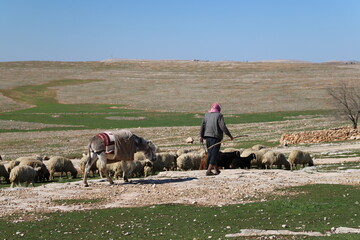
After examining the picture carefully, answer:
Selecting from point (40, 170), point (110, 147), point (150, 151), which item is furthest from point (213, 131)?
point (40, 170)

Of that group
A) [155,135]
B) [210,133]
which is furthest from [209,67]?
[210,133]

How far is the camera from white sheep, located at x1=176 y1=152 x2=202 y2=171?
2614 cm

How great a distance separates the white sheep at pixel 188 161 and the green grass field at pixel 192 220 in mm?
10354

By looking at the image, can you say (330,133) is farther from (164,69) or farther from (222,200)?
(164,69)

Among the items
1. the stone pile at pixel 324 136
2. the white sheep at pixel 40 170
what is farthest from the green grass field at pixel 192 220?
the stone pile at pixel 324 136

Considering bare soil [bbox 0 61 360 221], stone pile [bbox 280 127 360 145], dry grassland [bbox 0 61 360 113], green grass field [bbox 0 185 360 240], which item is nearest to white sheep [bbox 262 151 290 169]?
bare soil [bbox 0 61 360 221]

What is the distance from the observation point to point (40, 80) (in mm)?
125125

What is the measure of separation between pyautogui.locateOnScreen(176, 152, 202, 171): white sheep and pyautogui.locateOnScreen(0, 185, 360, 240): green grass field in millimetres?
10354

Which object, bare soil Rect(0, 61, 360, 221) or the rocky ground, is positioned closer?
the rocky ground

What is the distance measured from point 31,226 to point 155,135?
1453 inches

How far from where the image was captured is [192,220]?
13.7m

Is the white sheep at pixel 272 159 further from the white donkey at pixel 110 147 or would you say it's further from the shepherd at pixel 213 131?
the white donkey at pixel 110 147

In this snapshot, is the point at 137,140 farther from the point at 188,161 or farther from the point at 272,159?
the point at 272,159

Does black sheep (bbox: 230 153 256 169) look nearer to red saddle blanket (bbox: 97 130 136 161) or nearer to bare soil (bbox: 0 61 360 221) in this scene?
bare soil (bbox: 0 61 360 221)
